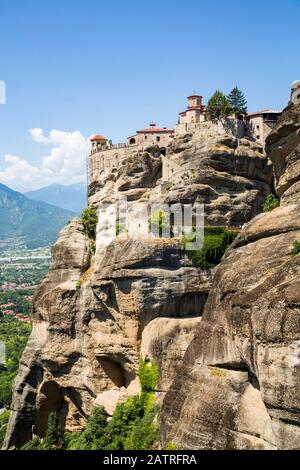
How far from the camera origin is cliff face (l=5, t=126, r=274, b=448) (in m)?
34.2

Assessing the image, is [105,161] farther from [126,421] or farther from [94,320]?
[126,421]

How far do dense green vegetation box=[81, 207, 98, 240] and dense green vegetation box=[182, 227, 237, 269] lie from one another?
36.2 ft

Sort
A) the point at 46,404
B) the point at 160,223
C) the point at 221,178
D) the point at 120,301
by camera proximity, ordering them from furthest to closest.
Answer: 1. the point at 46,404
2. the point at 221,178
3. the point at 160,223
4. the point at 120,301

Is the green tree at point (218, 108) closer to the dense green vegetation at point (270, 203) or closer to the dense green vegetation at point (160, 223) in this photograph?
the dense green vegetation at point (270, 203)

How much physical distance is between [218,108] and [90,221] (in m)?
14.0

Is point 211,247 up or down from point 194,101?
down

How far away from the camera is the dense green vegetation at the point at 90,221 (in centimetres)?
4494

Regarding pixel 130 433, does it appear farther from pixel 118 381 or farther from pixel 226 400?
pixel 226 400

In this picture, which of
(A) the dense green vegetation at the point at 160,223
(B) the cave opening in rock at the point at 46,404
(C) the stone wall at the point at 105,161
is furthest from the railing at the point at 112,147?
(B) the cave opening in rock at the point at 46,404

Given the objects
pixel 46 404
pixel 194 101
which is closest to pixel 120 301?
pixel 46 404

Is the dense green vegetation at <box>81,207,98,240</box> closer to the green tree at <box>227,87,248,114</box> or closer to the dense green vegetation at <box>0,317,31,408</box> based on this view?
the green tree at <box>227,87,248,114</box>

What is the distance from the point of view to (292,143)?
94.3 feet

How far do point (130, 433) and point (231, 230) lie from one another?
14.2m

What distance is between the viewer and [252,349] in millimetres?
21141
